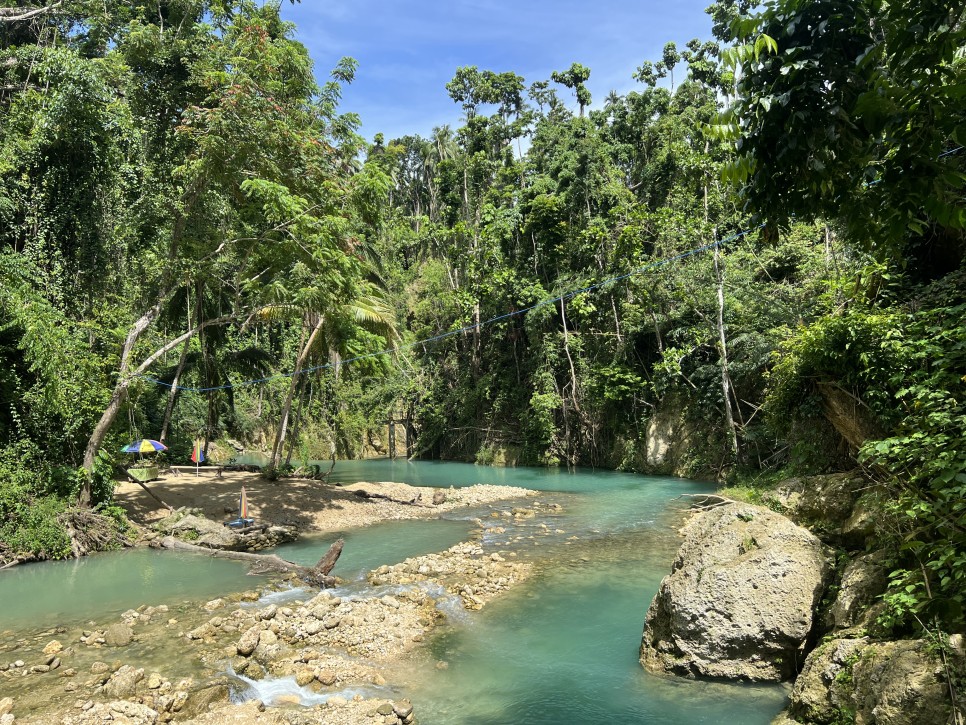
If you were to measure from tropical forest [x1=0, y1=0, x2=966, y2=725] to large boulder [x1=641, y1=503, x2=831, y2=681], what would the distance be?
0.03m

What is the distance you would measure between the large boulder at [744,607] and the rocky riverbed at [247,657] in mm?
2953

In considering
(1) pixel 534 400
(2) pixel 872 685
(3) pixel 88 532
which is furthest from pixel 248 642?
(1) pixel 534 400

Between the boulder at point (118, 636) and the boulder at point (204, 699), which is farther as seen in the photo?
the boulder at point (118, 636)

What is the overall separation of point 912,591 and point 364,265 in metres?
14.0

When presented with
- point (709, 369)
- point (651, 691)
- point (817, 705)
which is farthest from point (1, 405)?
point (709, 369)

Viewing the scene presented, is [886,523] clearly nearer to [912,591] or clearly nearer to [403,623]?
[912,591]

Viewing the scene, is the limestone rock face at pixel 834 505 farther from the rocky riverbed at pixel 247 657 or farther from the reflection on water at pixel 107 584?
the reflection on water at pixel 107 584

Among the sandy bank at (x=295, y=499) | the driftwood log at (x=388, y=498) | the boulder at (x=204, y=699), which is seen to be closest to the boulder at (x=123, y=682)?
the boulder at (x=204, y=699)

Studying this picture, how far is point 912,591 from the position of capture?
15.6 feet

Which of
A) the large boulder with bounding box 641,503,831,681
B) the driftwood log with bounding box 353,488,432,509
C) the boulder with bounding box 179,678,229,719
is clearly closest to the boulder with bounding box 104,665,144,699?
the boulder with bounding box 179,678,229,719

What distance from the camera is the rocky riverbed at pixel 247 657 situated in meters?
5.77

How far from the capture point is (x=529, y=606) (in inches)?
352

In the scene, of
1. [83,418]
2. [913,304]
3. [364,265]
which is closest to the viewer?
[913,304]

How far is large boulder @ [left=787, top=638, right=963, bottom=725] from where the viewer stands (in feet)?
13.4
